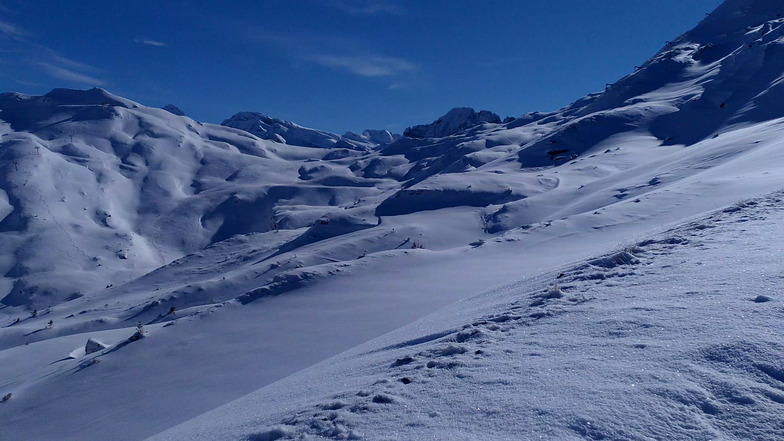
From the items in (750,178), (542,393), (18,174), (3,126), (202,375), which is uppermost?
(3,126)

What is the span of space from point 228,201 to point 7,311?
18.8 metres

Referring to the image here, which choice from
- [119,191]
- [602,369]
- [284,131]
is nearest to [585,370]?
[602,369]

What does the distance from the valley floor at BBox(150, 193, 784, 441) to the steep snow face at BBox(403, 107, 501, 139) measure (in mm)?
81101

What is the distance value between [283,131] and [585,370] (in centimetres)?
11099

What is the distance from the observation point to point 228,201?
45500 mm

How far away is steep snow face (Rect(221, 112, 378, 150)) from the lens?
10556 centimetres

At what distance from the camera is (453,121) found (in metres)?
88.2

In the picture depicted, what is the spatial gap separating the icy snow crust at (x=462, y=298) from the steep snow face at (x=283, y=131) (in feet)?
224

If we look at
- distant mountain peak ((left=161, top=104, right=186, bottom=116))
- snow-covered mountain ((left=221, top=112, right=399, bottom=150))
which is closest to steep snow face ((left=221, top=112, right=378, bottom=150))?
snow-covered mountain ((left=221, top=112, right=399, bottom=150))

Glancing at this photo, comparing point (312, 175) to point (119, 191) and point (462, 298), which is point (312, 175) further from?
point (462, 298)

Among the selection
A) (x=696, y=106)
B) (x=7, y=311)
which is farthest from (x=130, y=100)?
(x=696, y=106)

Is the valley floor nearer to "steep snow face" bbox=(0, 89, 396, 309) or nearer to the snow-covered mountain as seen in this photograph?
"steep snow face" bbox=(0, 89, 396, 309)

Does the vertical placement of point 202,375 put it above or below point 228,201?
below

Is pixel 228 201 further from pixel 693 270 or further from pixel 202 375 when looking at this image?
pixel 693 270
